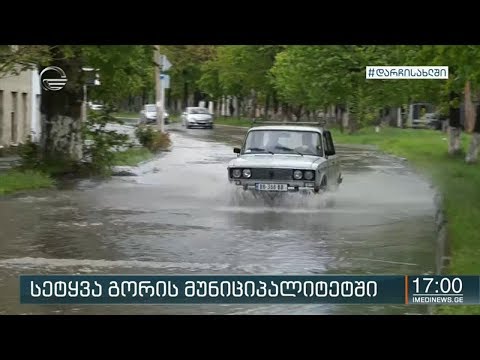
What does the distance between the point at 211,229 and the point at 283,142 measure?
1.31 metres

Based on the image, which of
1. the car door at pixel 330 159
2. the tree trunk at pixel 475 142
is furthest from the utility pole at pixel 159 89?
the tree trunk at pixel 475 142

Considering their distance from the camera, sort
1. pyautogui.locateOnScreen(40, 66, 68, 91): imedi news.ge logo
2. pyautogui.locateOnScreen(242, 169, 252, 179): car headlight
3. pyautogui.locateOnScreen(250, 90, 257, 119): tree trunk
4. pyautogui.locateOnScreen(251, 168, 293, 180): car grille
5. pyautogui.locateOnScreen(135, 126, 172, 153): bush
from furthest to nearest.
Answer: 1. pyautogui.locateOnScreen(135, 126, 172, 153): bush
2. pyautogui.locateOnScreen(250, 90, 257, 119): tree trunk
3. pyautogui.locateOnScreen(40, 66, 68, 91): imedi news.ge logo
4. pyautogui.locateOnScreen(251, 168, 293, 180): car grille
5. pyautogui.locateOnScreen(242, 169, 252, 179): car headlight

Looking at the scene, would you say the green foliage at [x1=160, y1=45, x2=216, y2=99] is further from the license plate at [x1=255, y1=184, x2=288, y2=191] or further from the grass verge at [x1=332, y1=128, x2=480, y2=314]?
the grass verge at [x1=332, y1=128, x2=480, y2=314]

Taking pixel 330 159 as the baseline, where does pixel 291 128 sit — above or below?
above

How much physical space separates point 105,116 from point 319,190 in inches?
138

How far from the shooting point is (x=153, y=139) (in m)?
8.75

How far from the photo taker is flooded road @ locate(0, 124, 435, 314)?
632 cm

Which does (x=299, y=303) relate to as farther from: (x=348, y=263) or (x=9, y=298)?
(x=9, y=298)

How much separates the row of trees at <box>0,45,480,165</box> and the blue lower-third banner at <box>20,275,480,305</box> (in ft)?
5.28

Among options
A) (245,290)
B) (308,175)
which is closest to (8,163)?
(308,175)

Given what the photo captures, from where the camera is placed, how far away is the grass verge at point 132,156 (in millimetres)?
8352

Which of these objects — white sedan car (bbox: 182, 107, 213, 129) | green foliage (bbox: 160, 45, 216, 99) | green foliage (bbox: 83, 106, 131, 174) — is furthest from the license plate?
green foliage (bbox: 83, 106, 131, 174)

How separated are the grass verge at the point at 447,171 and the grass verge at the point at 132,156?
1874 millimetres

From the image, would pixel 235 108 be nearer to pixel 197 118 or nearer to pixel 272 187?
pixel 197 118
